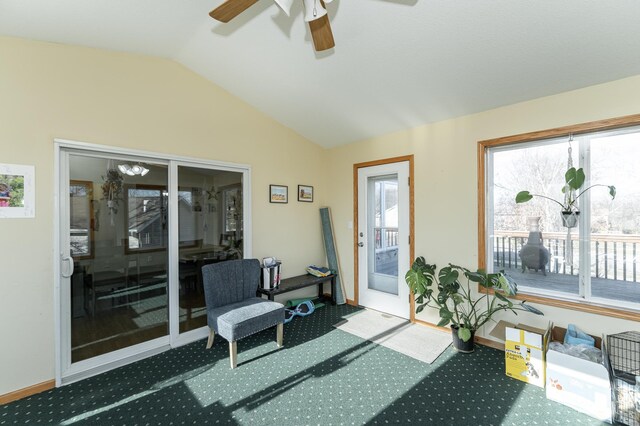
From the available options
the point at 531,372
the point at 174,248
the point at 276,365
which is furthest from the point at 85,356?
the point at 531,372

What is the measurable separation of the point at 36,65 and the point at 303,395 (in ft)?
11.0

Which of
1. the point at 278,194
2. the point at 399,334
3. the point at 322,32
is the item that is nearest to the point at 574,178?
the point at 399,334

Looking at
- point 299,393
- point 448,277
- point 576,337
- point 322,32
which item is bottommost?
point 299,393

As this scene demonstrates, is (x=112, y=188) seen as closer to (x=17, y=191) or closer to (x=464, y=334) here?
(x=17, y=191)

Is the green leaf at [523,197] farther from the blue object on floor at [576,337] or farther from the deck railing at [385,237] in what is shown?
the deck railing at [385,237]

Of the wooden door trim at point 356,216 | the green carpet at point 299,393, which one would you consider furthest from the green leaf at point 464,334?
the wooden door trim at point 356,216

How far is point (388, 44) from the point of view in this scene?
2312 mm

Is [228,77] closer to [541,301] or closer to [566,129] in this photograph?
[566,129]

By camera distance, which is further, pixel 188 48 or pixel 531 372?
pixel 188 48

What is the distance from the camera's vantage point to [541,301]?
8.73 ft

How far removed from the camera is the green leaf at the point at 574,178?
2369 millimetres

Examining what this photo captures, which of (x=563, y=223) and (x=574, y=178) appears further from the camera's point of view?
(x=563, y=223)

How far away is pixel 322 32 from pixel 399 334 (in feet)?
10.00

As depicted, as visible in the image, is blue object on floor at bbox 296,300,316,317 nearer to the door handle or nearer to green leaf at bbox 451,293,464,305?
green leaf at bbox 451,293,464,305
